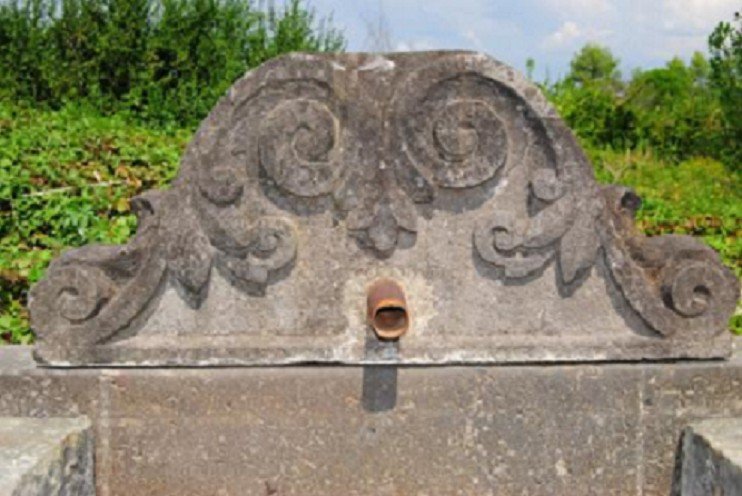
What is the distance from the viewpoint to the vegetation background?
671 cm

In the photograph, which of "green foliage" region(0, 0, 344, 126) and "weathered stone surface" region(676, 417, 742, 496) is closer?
"weathered stone surface" region(676, 417, 742, 496)

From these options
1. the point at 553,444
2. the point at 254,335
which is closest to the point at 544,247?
the point at 553,444

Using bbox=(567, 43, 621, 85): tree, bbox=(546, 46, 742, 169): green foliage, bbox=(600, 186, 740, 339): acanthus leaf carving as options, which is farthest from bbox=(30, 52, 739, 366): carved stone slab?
bbox=(567, 43, 621, 85): tree

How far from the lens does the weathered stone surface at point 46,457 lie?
8.89ft

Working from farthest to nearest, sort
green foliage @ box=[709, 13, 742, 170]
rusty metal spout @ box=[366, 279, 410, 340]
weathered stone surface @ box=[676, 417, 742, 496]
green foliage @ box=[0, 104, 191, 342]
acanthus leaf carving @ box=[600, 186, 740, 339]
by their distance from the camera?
green foliage @ box=[709, 13, 742, 170], green foliage @ box=[0, 104, 191, 342], acanthus leaf carving @ box=[600, 186, 740, 339], rusty metal spout @ box=[366, 279, 410, 340], weathered stone surface @ box=[676, 417, 742, 496]

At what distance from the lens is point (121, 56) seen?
12.5 metres

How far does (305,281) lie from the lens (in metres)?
3.23

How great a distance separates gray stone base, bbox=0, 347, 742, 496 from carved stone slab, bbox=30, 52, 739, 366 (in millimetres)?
72

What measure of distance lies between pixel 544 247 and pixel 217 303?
1.04m

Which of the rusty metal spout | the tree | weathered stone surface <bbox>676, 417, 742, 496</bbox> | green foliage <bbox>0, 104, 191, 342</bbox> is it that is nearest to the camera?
weathered stone surface <bbox>676, 417, 742, 496</bbox>

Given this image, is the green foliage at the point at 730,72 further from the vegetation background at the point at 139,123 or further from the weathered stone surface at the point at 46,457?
the weathered stone surface at the point at 46,457

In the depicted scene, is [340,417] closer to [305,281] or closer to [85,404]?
[305,281]

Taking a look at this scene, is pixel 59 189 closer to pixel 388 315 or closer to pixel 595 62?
pixel 388 315

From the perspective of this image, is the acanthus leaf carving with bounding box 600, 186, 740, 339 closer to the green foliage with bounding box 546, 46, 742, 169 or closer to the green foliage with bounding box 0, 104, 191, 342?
the green foliage with bounding box 0, 104, 191, 342
